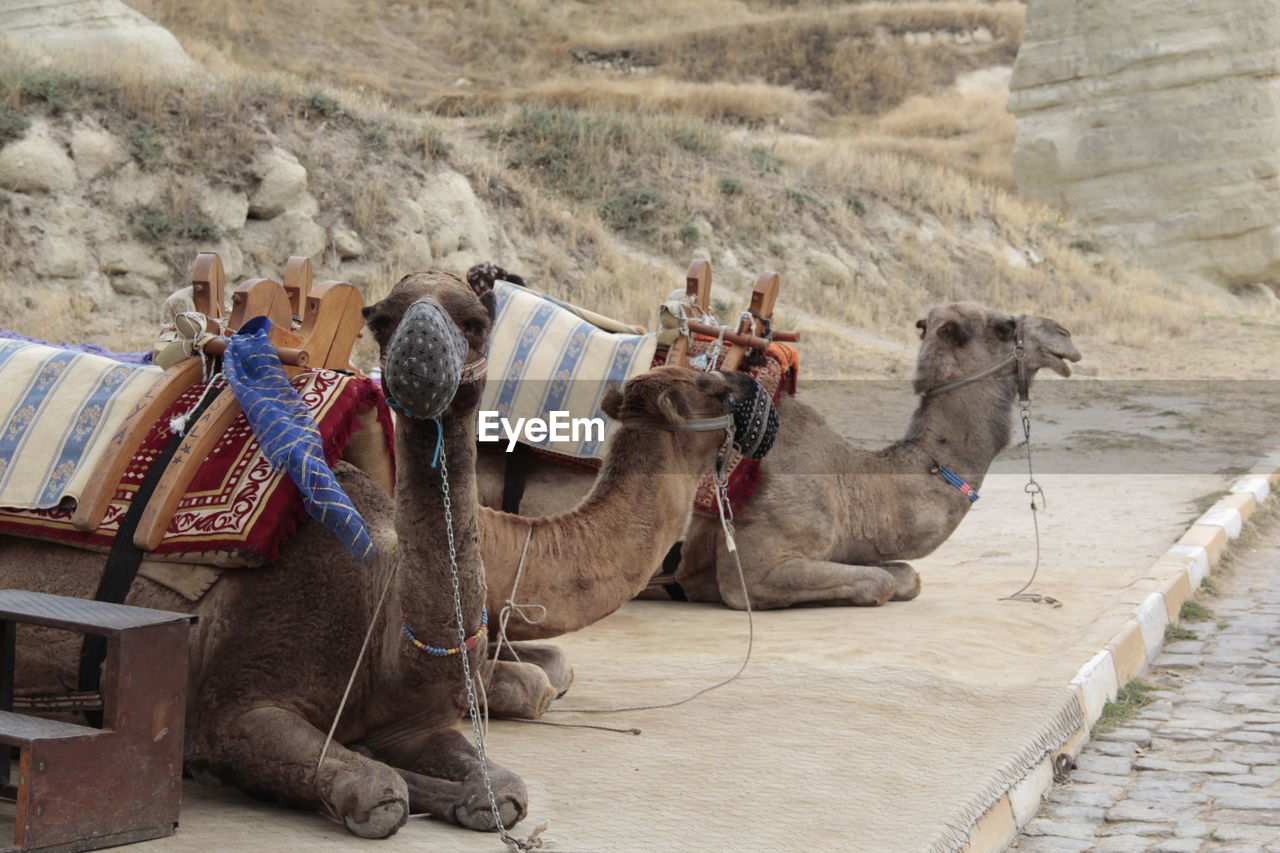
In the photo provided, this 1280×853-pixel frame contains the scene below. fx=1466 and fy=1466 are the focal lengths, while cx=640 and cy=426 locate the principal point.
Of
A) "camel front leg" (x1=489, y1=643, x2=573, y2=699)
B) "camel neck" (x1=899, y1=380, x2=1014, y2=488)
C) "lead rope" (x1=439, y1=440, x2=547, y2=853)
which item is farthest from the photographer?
"camel neck" (x1=899, y1=380, x2=1014, y2=488)

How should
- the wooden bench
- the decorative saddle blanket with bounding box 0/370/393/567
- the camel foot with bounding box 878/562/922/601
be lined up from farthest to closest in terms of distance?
the camel foot with bounding box 878/562/922/601 < the decorative saddle blanket with bounding box 0/370/393/567 < the wooden bench

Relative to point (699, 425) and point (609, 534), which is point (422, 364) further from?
point (699, 425)

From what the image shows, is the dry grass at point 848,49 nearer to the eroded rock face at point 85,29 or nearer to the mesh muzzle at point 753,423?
the eroded rock face at point 85,29

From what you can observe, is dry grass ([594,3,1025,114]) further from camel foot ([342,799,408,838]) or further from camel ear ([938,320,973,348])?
camel foot ([342,799,408,838])

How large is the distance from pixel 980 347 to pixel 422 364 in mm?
5518

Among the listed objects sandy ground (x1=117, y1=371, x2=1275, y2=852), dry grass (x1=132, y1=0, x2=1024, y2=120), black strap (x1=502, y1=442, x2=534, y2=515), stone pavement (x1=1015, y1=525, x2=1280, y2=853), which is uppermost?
dry grass (x1=132, y1=0, x2=1024, y2=120)

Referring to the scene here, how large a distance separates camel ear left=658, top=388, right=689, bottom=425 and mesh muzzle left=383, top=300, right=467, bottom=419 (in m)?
1.79

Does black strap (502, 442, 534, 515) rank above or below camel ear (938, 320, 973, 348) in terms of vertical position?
below

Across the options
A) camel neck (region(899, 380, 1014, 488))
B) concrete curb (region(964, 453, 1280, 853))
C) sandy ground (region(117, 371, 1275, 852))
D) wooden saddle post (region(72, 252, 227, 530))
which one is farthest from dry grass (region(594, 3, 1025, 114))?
wooden saddle post (region(72, 252, 227, 530))

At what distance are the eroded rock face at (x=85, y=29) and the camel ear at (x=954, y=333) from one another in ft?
51.9

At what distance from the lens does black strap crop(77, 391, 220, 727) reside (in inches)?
168

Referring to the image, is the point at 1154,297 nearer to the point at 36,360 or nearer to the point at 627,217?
the point at 627,217

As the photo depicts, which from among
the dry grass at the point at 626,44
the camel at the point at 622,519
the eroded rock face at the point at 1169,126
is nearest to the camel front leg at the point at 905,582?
the camel at the point at 622,519

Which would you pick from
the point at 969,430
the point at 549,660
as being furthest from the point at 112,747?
the point at 969,430
